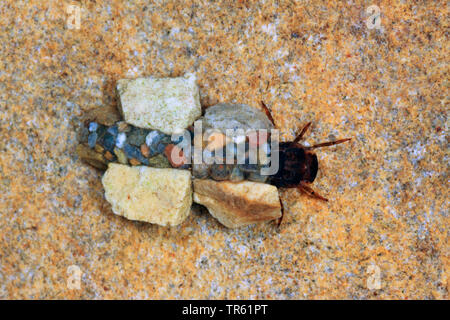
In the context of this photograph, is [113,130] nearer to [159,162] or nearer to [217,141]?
[159,162]

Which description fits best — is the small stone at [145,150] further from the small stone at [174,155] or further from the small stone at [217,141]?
the small stone at [217,141]

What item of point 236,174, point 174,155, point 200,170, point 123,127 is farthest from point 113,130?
point 236,174

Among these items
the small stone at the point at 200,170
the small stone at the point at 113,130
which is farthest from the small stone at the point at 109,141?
the small stone at the point at 200,170

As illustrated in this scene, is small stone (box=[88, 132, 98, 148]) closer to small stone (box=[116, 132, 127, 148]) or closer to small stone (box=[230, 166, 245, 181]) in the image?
small stone (box=[116, 132, 127, 148])

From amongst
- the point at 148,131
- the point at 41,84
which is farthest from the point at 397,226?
the point at 41,84

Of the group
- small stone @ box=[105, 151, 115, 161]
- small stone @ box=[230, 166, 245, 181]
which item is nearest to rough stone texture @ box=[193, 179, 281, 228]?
small stone @ box=[230, 166, 245, 181]

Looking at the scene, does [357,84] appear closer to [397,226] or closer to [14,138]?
[397,226]
